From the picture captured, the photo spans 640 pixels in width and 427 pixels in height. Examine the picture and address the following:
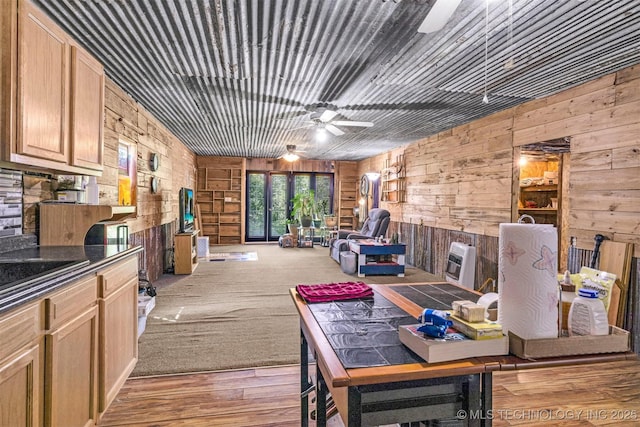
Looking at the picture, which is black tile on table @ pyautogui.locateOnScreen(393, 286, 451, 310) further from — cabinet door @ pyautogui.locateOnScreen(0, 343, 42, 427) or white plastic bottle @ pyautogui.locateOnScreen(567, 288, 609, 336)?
cabinet door @ pyautogui.locateOnScreen(0, 343, 42, 427)

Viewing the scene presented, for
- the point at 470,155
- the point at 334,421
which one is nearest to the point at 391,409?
the point at 334,421

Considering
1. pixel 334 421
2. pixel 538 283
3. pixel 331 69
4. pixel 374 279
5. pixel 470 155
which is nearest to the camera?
pixel 538 283

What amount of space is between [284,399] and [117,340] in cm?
114

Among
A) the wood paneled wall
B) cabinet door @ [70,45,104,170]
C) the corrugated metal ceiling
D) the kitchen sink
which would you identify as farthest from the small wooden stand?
the kitchen sink

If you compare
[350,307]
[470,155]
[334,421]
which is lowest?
[334,421]

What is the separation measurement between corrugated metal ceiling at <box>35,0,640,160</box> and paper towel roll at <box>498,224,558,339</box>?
1.78 metres

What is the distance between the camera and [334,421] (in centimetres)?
206

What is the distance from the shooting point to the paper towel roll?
3.12 feet

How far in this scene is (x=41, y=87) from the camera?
1.98 meters

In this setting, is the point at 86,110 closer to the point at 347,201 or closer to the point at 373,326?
the point at 373,326

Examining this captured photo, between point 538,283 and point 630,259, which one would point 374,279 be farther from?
point 538,283

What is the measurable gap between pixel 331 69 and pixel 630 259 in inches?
123

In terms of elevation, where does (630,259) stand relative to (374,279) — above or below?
above

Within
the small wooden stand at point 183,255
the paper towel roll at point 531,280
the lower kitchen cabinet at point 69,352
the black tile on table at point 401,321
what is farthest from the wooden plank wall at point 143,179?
the paper towel roll at point 531,280
